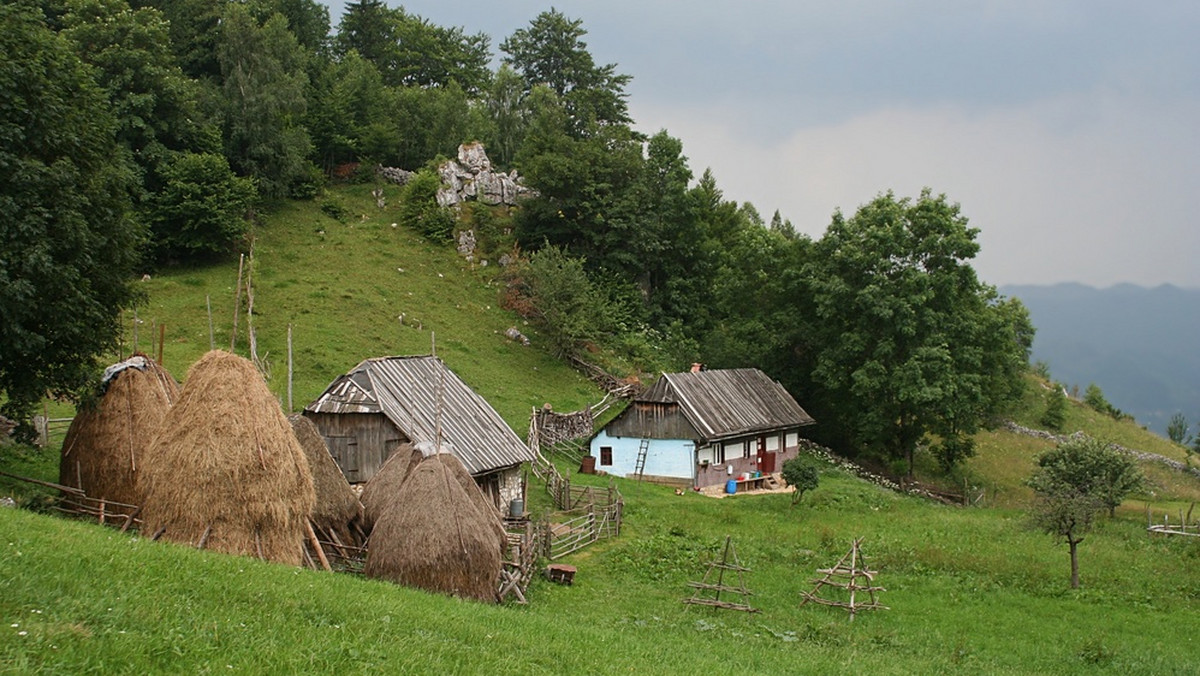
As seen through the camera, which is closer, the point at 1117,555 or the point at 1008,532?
the point at 1117,555

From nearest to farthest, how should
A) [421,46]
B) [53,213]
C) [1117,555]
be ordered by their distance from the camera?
[53,213] < [1117,555] < [421,46]

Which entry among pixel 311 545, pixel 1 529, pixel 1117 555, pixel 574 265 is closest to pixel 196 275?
pixel 574 265

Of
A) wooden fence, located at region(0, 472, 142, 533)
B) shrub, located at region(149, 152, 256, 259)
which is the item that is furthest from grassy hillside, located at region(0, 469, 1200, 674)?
shrub, located at region(149, 152, 256, 259)

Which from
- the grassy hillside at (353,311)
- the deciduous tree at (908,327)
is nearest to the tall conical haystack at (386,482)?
the grassy hillside at (353,311)

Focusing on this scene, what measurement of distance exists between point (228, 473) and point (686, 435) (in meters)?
22.6

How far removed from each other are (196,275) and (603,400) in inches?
868

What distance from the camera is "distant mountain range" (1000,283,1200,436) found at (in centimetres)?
10150

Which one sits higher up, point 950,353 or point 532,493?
point 950,353

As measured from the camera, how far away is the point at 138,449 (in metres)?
Answer: 19.9

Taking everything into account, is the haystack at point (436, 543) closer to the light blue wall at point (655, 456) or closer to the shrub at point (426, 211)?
the light blue wall at point (655, 456)

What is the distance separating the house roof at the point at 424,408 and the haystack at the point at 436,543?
552cm

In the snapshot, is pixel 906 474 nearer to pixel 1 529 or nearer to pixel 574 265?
pixel 574 265

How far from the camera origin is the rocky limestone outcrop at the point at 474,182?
2354 inches

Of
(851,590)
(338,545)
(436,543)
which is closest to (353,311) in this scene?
(338,545)
